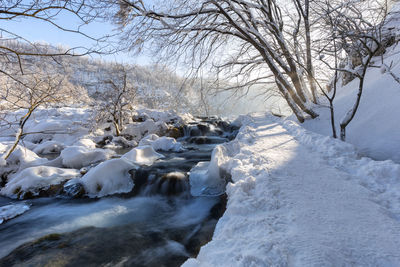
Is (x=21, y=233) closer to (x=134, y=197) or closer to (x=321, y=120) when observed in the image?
(x=134, y=197)

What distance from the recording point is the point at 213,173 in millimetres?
4715

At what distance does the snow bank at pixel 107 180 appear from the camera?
Answer: 5.04 metres

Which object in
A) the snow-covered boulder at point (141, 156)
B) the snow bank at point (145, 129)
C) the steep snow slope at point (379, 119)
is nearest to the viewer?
the steep snow slope at point (379, 119)

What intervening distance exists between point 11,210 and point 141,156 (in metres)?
3.79

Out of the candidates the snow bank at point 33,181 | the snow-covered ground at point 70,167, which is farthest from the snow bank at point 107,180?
the snow bank at point 33,181

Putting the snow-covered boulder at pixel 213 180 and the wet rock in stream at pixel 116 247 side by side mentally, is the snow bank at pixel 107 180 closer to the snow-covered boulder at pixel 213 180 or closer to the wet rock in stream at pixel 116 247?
the wet rock in stream at pixel 116 247

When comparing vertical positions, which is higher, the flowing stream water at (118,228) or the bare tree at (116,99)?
the bare tree at (116,99)

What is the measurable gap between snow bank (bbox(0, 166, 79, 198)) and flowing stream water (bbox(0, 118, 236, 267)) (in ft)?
1.01

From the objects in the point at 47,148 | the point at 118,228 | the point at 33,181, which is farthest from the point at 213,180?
the point at 47,148

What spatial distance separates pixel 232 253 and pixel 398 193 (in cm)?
242

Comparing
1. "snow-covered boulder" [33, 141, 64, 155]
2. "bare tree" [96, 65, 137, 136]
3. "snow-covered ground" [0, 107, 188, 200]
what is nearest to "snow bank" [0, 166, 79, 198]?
"snow-covered ground" [0, 107, 188, 200]

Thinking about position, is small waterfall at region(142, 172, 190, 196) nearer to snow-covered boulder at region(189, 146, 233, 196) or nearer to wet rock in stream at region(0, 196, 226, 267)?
snow-covered boulder at region(189, 146, 233, 196)

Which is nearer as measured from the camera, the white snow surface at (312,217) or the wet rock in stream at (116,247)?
the white snow surface at (312,217)

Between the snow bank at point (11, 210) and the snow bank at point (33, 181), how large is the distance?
51cm
